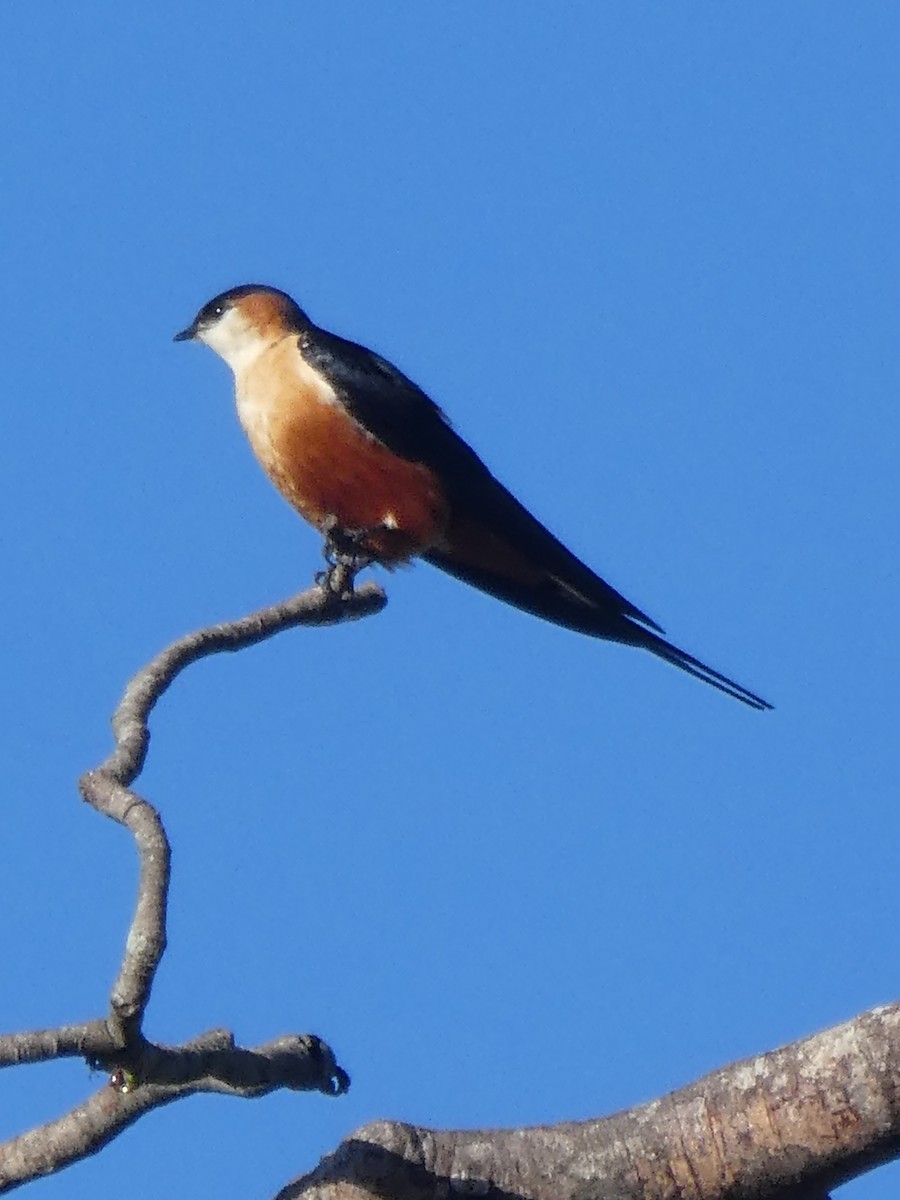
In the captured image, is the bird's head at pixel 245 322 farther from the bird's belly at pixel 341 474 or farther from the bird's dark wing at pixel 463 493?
the bird's belly at pixel 341 474

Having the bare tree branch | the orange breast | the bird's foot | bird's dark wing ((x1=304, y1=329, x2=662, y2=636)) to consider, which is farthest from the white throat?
the bare tree branch

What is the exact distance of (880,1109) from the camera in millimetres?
3957

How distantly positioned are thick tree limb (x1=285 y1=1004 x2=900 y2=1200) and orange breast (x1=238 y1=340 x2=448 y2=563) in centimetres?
418

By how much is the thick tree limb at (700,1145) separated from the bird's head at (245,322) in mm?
5296

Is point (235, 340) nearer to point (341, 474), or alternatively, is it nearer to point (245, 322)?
point (245, 322)

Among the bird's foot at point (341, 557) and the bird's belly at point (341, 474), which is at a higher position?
the bird's belly at point (341, 474)

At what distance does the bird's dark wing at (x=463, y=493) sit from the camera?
27.2ft

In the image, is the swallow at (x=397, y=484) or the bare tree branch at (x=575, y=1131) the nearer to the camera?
the bare tree branch at (x=575, y=1131)

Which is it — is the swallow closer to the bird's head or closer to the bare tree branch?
the bird's head

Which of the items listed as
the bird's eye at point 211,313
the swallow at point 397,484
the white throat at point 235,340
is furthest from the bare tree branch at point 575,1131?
the bird's eye at point 211,313

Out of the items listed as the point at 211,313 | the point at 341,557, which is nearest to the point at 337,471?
the point at 341,557

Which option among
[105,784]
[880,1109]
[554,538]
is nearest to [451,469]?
[554,538]

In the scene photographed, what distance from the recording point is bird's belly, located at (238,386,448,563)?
8.08 meters

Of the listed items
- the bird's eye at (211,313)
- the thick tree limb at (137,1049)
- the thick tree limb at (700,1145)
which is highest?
the bird's eye at (211,313)
